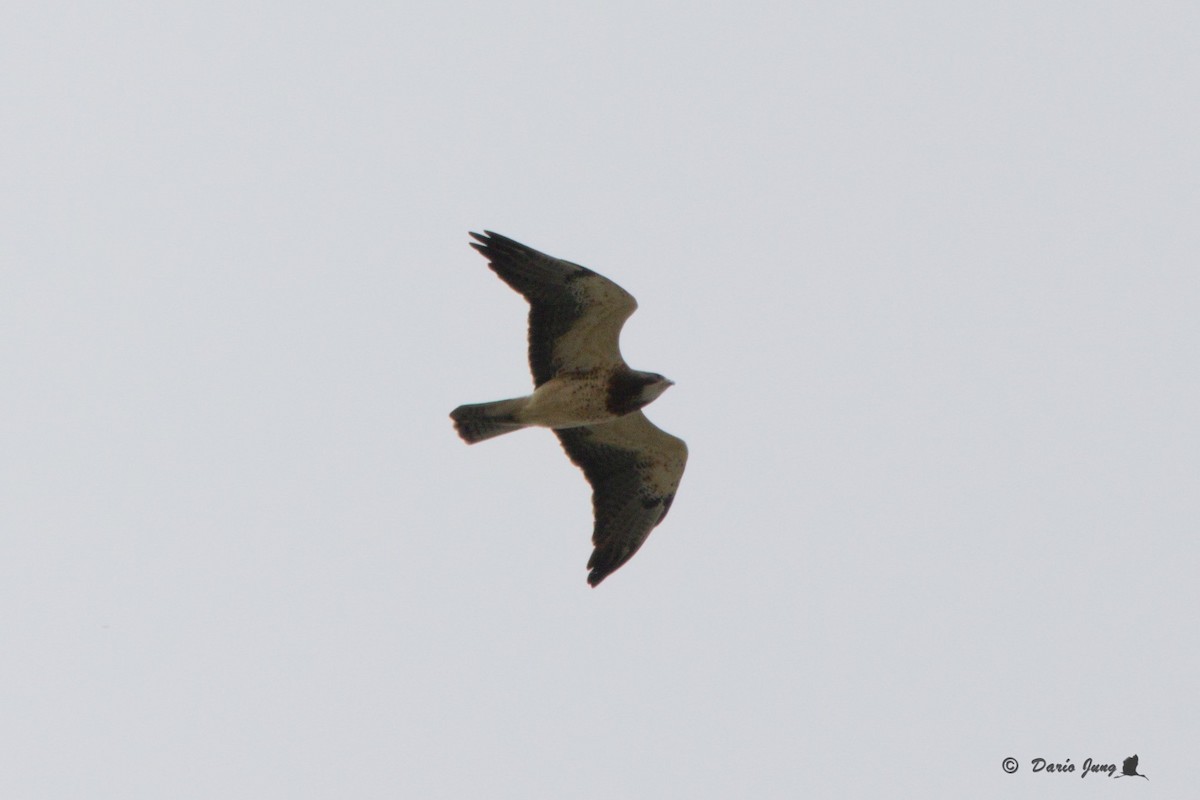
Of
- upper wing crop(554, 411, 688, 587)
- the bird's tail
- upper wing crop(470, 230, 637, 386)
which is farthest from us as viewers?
upper wing crop(554, 411, 688, 587)

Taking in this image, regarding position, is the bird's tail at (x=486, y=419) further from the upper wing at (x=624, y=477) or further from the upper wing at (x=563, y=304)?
the upper wing at (x=624, y=477)

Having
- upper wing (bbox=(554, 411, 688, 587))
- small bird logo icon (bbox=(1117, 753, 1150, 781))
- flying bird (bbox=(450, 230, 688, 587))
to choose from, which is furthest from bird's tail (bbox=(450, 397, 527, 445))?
small bird logo icon (bbox=(1117, 753, 1150, 781))

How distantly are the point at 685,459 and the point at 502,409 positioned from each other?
201 centimetres

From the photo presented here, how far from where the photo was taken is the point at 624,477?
1437cm

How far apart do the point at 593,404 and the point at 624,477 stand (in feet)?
4.02

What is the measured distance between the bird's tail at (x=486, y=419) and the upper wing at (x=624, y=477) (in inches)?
40.9

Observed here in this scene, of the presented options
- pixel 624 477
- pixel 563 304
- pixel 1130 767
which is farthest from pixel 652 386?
pixel 1130 767

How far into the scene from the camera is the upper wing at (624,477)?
14180 millimetres

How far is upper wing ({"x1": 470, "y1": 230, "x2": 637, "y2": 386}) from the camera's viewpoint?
515 inches

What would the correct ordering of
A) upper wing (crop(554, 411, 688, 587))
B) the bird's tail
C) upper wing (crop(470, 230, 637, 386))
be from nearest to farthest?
1. upper wing (crop(470, 230, 637, 386))
2. the bird's tail
3. upper wing (crop(554, 411, 688, 587))

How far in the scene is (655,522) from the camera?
47.1ft

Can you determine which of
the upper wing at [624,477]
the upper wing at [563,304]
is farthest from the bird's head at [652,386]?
the upper wing at [624,477]

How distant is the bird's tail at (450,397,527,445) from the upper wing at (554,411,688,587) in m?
1.04

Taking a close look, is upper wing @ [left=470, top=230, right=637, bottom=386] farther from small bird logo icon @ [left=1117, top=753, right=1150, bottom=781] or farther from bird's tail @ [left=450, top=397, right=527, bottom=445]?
small bird logo icon @ [left=1117, top=753, right=1150, bottom=781]
